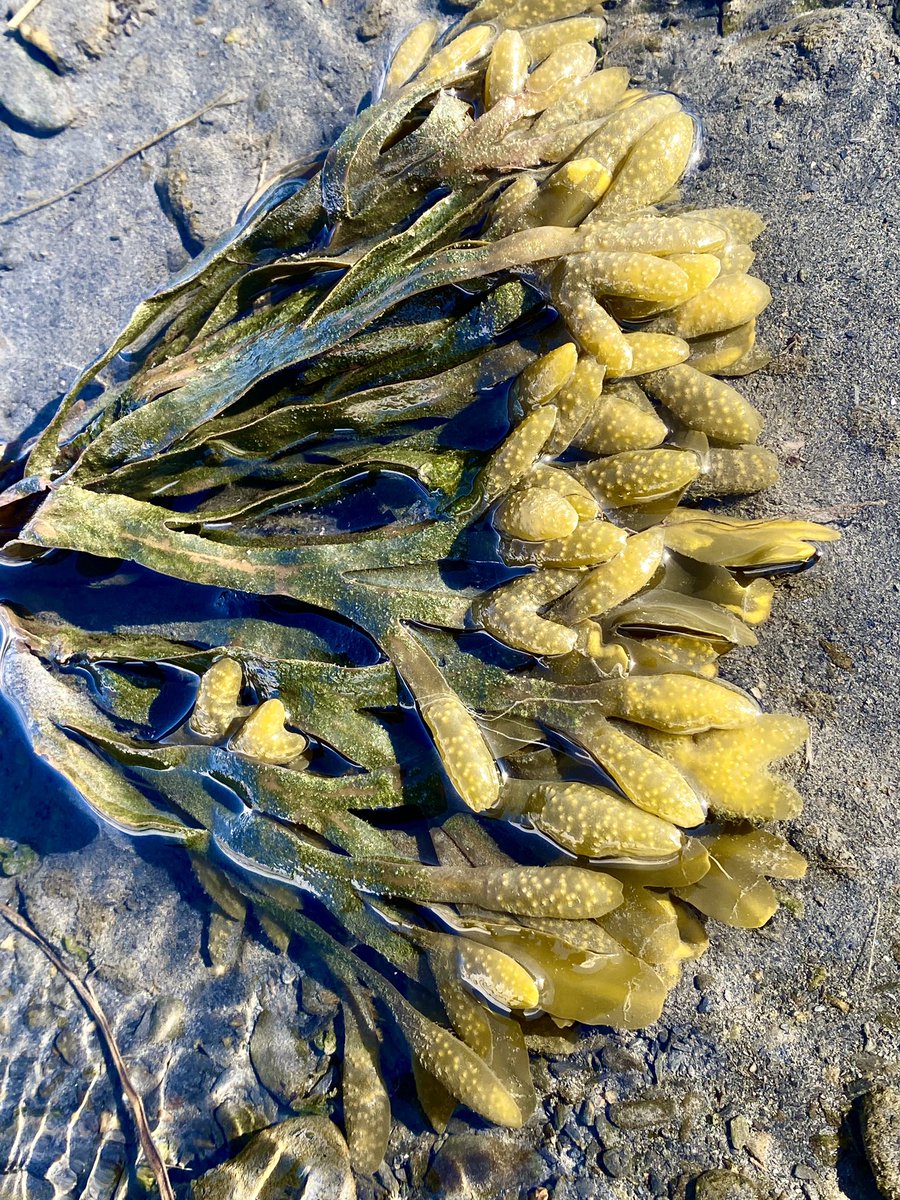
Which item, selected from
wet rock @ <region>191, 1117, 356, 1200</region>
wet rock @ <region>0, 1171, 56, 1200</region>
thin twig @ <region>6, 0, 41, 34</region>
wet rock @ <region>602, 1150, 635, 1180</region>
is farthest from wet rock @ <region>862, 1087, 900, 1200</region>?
thin twig @ <region>6, 0, 41, 34</region>

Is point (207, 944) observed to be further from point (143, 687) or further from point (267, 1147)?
point (143, 687)

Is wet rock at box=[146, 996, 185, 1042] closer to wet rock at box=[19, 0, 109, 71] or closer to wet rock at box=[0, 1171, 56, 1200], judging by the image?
wet rock at box=[0, 1171, 56, 1200]

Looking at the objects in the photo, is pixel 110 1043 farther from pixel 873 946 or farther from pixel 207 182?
pixel 207 182

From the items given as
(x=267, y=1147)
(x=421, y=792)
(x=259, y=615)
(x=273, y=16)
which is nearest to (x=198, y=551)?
(x=259, y=615)

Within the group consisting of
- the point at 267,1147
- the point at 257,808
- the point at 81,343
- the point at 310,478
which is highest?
the point at 81,343

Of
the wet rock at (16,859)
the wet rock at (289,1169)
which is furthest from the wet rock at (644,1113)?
the wet rock at (16,859)

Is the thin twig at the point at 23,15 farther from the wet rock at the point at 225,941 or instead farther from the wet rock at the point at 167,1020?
the wet rock at the point at 167,1020

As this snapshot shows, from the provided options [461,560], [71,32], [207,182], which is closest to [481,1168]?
[461,560]
